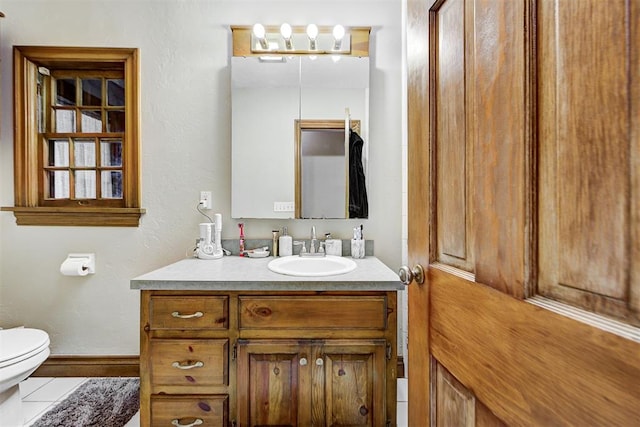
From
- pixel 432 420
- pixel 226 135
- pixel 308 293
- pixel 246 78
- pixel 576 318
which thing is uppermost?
pixel 246 78

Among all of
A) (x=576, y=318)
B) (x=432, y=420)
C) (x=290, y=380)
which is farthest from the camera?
(x=290, y=380)

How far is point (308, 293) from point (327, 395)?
427mm

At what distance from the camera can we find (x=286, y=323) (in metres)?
1.26

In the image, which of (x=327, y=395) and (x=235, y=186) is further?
(x=235, y=186)

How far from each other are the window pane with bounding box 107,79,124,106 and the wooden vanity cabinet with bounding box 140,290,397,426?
139 centimetres

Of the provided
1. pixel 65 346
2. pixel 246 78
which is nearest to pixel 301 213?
pixel 246 78

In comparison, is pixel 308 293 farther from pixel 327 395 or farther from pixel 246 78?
pixel 246 78

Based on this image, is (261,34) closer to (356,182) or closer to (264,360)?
(356,182)

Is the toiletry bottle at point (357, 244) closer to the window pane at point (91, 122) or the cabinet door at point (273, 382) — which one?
the cabinet door at point (273, 382)

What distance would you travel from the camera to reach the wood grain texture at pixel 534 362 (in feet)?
1.10

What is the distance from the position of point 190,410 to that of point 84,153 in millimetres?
1701

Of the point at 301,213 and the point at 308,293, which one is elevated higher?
the point at 301,213

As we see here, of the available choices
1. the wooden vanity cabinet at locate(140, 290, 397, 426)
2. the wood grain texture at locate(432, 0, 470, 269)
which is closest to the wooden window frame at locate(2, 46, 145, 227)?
the wooden vanity cabinet at locate(140, 290, 397, 426)

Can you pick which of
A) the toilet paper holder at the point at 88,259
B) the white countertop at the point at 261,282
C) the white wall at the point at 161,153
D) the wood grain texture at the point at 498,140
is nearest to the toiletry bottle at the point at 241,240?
the white wall at the point at 161,153
